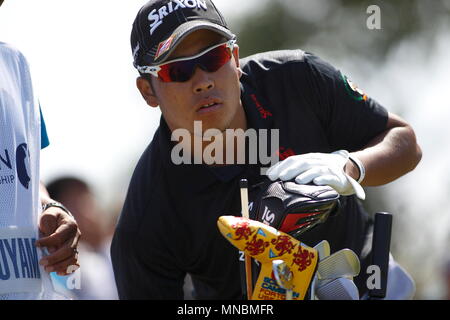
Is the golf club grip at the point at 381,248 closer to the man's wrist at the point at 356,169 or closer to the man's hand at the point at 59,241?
the man's wrist at the point at 356,169

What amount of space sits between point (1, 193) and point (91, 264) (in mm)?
2640

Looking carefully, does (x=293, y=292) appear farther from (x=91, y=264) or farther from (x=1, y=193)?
(x=91, y=264)

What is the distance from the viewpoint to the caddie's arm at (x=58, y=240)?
3.75m

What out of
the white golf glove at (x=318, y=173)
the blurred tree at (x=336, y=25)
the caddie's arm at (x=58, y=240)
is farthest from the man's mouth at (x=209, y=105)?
the blurred tree at (x=336, y=25)

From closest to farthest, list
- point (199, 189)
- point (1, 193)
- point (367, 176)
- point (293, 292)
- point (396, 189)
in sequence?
point (293, 292), point (1, 193), point (367, 176), point (199, 189), point (396, 189)

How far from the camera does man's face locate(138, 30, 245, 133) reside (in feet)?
13.8

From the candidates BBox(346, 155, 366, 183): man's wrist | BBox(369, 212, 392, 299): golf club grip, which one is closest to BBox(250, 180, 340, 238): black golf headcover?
BBox(369, 212, 392, 299): golf club grip

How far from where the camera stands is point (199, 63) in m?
4.20

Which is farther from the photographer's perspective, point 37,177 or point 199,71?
point 199,71

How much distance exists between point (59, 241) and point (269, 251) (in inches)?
35.8

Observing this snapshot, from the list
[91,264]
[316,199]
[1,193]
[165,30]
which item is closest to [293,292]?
[316,199]

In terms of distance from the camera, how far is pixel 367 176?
4074 mm

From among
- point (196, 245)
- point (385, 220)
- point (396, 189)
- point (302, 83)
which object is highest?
point (302, 83)

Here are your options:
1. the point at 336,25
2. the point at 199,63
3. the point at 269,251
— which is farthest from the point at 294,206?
the point at 336,25
